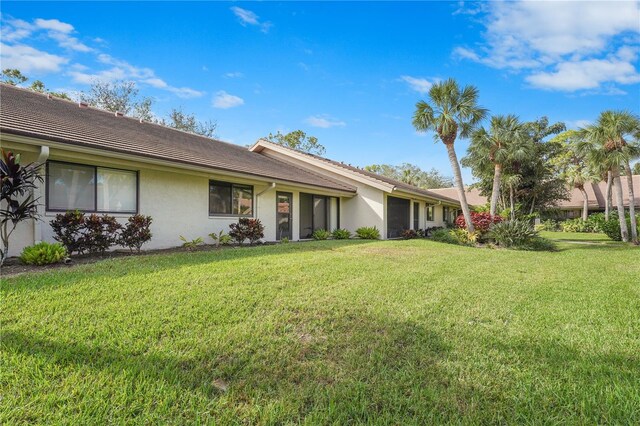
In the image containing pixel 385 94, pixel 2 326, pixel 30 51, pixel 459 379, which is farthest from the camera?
pixel 385 94

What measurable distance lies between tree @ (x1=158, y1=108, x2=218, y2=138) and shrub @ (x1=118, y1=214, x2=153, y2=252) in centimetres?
2672

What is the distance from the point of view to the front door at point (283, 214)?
13.9 metres

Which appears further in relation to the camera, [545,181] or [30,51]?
[545,181]

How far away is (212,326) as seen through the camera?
362 centimetres

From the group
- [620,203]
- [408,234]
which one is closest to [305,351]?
[408,234]

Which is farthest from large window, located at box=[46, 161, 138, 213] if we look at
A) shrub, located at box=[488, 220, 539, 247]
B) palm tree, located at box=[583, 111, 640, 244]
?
palm tree, located at box=[583, 111, 640, 244]

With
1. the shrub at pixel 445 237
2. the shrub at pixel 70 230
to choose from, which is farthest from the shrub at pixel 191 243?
the shrub at pixel 445 237

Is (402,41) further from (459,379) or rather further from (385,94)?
(459,379)

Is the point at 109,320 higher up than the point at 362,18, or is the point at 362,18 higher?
the point at 362,18

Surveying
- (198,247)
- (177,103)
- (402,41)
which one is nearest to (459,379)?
(198,247)

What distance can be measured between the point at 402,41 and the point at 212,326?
13840 mm

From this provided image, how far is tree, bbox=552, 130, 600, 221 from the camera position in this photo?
30.0 metres

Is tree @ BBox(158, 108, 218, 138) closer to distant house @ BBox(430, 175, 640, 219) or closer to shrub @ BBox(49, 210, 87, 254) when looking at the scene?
shrub @ BBox(49, 210, 87, 254)

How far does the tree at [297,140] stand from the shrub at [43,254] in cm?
3417
